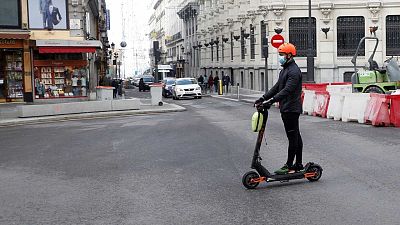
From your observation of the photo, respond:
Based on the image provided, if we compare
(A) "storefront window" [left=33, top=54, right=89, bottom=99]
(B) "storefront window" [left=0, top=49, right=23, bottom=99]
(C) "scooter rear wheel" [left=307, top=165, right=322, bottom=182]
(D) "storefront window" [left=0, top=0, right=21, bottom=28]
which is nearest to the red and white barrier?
(C) "scooter rear wheel" [left=307, top=165, right=322, bottom=182]

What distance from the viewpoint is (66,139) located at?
15219mm

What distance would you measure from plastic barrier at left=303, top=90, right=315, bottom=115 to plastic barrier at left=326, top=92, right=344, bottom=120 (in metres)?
1.68

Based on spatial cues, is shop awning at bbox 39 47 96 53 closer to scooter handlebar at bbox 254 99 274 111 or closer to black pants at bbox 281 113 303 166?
black pants at bbox 281 113 303 166

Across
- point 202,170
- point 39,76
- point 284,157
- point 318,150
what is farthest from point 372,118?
point 39,76

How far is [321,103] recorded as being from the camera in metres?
20.5

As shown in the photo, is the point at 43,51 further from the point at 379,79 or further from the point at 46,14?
the point at 379,79

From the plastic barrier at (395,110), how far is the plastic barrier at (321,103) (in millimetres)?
4072

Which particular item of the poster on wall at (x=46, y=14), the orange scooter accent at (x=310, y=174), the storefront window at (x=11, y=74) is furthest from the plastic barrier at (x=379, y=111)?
the storefront window at (x=11, y=74)

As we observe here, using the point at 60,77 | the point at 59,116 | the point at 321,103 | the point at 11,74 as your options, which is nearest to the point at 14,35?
the point at 11,74

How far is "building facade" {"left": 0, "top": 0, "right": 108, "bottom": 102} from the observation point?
30.5 metres

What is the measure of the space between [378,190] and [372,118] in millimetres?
9067

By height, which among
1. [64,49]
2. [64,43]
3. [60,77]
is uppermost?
[64,43]

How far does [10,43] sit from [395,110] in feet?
68.4

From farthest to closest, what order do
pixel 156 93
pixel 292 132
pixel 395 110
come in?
1. pixel 156 93
2. pixel 395 110
3. pixel 292 132
